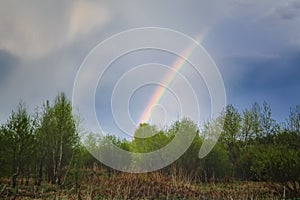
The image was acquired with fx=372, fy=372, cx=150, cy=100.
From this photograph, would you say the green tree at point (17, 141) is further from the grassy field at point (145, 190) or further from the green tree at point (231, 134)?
the green tree at point (231, 134)

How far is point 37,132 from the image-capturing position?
73.2 feet

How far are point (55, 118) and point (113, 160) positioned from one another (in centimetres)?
785

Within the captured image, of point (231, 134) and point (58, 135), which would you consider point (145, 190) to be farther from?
point (231, 134)

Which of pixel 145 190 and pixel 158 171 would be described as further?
pixel 158 171

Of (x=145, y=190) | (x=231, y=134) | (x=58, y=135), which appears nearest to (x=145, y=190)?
(x=145, y=190)

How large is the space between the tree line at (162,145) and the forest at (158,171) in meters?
0.05

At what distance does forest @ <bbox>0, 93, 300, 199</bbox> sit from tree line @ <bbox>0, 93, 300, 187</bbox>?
0.15 ft

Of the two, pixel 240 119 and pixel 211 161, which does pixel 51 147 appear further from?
pixel 240 119

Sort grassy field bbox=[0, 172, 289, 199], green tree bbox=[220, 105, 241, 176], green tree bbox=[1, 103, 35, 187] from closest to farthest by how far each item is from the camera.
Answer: grassy field bbox=[0, 172, 289, 199], green tree bbox=[1, 103, 35, 187], green tree bbox=[220, 105, 241, 176]

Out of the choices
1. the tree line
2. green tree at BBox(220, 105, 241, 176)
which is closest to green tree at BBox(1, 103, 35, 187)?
the tree line

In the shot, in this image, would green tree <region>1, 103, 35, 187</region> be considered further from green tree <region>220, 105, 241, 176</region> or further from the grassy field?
green tree <region>220, 105, 241, 176</region>

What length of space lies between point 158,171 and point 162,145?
88.5 inches

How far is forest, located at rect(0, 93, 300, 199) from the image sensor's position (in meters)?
16.3

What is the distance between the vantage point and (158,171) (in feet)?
84.5
